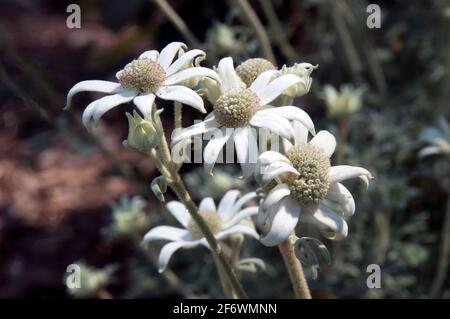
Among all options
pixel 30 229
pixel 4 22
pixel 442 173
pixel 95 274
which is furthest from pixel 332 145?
pixel 4 22

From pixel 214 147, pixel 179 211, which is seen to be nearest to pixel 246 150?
pixel 214 147

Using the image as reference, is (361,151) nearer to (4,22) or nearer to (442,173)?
(442,173)

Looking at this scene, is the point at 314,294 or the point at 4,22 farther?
the point at 4,22

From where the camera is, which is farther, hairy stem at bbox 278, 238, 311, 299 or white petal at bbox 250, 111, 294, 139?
hairy stem at bbox 278, 238, 311, 299

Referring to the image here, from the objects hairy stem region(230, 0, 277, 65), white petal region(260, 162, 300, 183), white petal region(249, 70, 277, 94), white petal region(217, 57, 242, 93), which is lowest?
white petal region(260, 162, 300, 183)

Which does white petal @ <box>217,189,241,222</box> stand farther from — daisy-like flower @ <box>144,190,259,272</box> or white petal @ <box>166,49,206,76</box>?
white petal @ <box>166,49,206,76</box>

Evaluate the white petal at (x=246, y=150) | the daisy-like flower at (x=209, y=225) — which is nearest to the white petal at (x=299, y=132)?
the white petal at (x=246, y=150)

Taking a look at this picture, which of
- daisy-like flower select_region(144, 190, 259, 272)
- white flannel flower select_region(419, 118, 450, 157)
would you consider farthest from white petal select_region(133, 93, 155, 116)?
white flannel flower select_region(419, 118, 450, 157)

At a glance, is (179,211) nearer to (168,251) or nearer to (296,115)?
(168,251)
